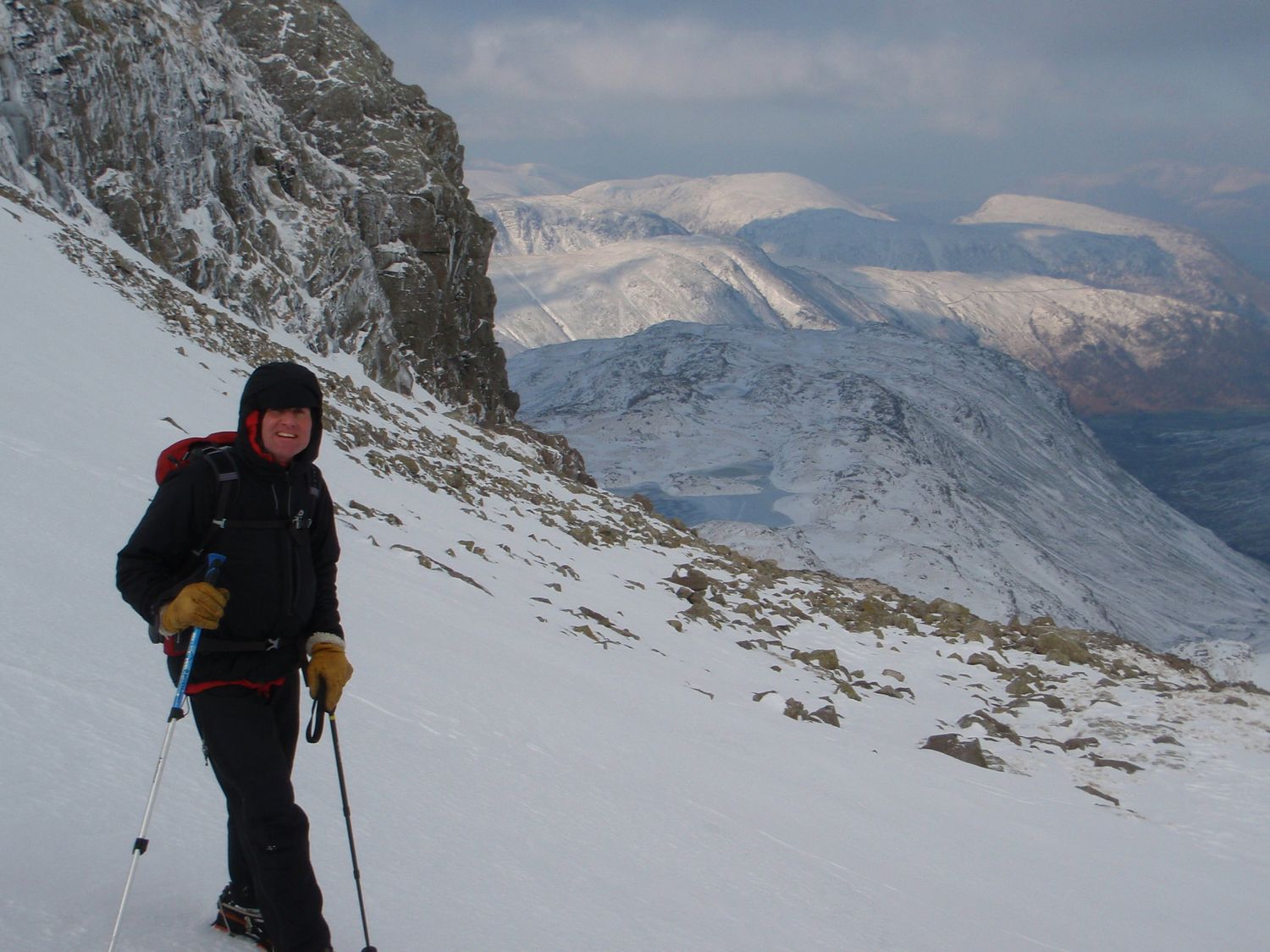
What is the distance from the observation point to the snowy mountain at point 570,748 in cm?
402

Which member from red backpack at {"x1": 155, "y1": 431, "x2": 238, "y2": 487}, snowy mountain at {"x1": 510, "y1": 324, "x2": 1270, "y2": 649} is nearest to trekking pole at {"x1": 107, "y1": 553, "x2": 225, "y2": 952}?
red backpack at {"x1": 155, "y1": 431, "x2": 238, "y2": 487}

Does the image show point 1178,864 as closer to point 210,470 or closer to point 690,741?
point 690,741

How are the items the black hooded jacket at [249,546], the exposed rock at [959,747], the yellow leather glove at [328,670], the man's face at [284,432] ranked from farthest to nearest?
the exposed rock at [959,747] < the yellow leather glove at [328,670] < the man's face at [284,432] < the black hooded jacket at [249,546]

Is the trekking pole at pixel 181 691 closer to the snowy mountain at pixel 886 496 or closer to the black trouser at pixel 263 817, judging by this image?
the black trouser at pixel 263 817

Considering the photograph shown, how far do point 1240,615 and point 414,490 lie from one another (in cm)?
18907

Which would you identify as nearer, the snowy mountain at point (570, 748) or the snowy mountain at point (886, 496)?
the snowy mountain at point (570, 748)

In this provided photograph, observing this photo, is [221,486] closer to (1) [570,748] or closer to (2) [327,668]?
(2) [327,668]

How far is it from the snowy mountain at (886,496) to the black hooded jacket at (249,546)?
3555 inches

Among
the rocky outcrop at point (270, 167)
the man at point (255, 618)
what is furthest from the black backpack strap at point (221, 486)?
the rocky outcrop at point (270, 167)

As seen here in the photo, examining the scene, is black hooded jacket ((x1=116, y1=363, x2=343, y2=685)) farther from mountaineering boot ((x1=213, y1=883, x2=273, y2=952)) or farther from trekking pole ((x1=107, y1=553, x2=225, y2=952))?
mountaineering boot ((x1=213, y1=883, x2=273, y2=952))

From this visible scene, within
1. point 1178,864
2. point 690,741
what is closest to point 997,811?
point 1178,864

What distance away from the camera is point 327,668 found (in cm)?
354

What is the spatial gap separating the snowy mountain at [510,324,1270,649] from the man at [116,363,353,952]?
3554 inches

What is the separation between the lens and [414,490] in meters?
18.8
